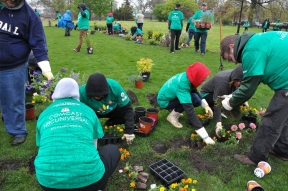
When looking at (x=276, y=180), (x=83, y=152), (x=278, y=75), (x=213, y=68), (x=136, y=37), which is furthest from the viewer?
(x=136, y=37)

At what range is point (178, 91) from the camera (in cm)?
377

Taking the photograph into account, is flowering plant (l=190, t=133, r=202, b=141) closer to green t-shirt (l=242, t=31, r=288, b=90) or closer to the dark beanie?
green t-shirt (l=242, t=31, r=288, b=90)

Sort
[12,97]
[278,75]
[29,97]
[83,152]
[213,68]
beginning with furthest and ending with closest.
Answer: [213,68] < [29,97] < [12,97] < [278,75] < [83,152]

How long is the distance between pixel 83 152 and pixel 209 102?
323 centimetres

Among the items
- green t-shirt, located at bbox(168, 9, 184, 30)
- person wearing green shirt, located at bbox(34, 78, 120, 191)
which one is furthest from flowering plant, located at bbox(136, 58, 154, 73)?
green t-shirt, located at bbox(168, 9, 184, 30)

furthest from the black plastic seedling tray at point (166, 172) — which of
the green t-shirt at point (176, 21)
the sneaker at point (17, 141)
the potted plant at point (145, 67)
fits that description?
the green t-shirt at point (176, 21)

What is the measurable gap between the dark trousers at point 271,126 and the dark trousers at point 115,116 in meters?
1.86

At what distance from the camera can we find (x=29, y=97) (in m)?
4.94

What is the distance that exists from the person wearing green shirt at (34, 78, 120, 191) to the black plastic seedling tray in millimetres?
845

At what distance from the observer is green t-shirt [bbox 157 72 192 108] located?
3686 millimetres

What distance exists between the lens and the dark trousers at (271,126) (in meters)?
2.79

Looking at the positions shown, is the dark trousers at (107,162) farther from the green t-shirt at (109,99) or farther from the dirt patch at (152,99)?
the dirt patch at (152,99)

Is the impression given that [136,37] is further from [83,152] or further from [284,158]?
[83,152]

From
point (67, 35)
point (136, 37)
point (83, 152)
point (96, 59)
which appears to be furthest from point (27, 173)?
point (67, 35)
